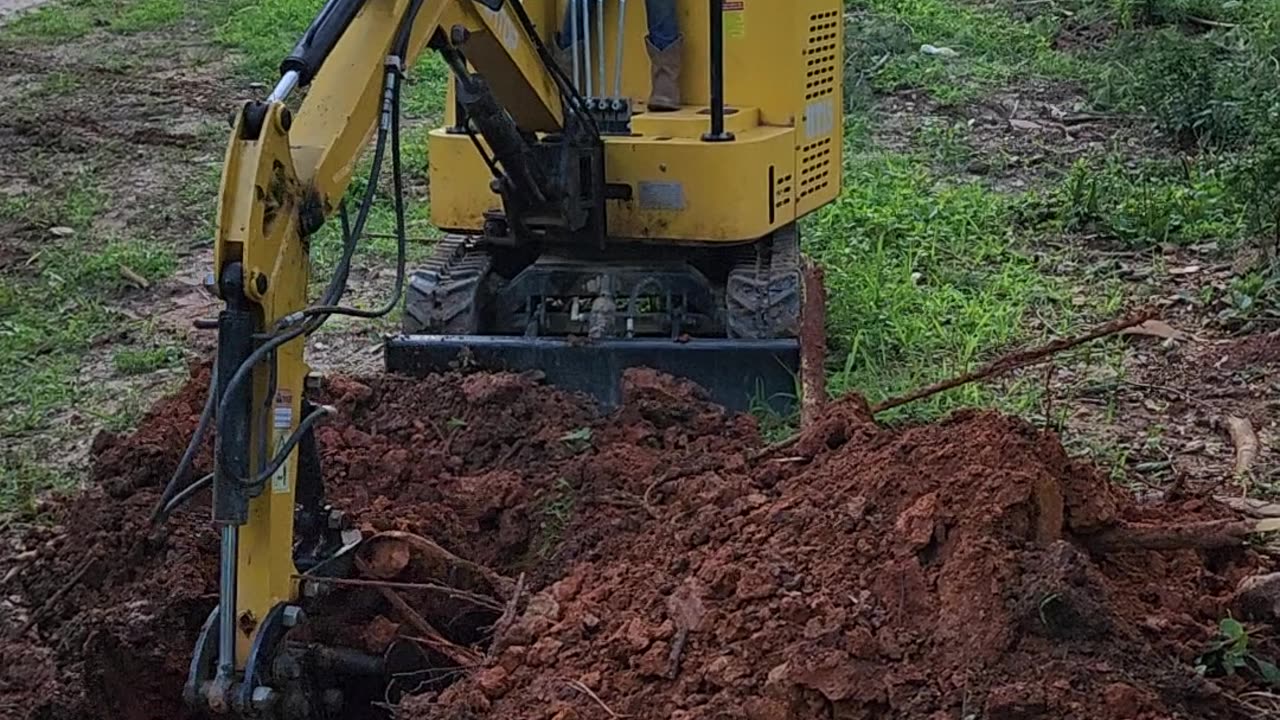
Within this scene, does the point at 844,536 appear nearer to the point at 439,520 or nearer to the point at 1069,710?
the point at 1069,710

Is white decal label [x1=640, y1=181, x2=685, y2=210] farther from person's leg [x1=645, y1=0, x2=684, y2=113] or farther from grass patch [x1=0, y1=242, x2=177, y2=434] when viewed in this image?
grass patch [x1=0, y1=242, x2=177, y2=434]

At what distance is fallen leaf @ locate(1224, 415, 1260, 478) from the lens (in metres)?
4.92

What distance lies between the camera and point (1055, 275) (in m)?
7.29

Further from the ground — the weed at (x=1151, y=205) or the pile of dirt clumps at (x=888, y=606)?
the pile of dirt clumps at (x=888, y=606)

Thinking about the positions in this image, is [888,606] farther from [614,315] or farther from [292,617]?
[614,315]

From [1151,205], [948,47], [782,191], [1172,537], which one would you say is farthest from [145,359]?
[948,47]

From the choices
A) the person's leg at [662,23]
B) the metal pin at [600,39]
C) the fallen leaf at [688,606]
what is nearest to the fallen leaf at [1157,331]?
the person's leg at [662,23]

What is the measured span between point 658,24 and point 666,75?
19 centimetres

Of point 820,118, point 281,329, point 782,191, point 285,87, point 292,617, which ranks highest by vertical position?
point 285,87

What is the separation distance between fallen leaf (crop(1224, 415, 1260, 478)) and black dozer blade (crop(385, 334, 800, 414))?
4.67 ft

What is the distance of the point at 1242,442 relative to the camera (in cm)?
509

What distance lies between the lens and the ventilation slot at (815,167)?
590 centimetres

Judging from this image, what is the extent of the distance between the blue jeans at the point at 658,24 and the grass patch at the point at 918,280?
1359 millimetres

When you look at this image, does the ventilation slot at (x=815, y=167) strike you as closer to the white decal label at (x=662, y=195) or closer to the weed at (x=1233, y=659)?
the white decal label at (x=662, y=195)
